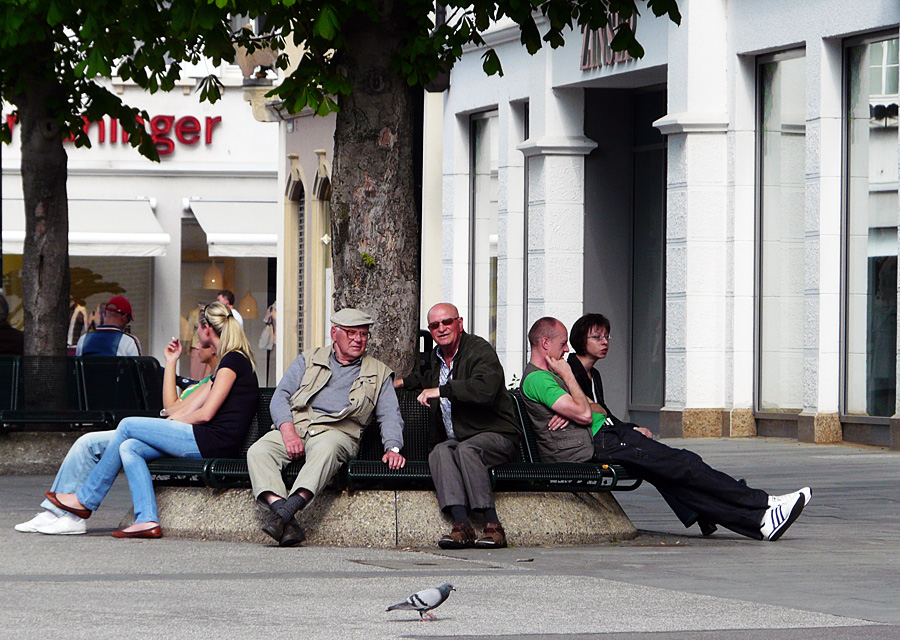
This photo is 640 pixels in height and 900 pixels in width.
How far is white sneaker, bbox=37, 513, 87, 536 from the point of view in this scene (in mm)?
Result: 10227

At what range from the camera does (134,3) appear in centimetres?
1139

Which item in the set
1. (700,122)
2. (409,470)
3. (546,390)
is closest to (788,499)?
(546,390)

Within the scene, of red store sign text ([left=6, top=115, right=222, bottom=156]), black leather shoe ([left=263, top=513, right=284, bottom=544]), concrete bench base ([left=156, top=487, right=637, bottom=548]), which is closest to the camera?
black leather shoe ([left=263, top=513, right=284, bottom=544])

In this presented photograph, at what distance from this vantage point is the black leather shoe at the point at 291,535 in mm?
9469

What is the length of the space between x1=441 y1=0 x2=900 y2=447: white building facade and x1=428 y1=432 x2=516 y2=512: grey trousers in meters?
7.29

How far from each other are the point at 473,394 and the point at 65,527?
8.05 feet

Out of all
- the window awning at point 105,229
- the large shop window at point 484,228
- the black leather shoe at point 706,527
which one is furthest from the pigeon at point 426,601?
the window awning at point 105,229

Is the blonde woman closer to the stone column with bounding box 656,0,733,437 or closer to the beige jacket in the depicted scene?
the beige jacket

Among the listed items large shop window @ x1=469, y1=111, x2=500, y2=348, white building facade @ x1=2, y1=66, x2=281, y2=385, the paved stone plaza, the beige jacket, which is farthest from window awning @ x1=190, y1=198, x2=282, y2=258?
the beige jacket

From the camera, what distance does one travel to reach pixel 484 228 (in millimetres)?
24859

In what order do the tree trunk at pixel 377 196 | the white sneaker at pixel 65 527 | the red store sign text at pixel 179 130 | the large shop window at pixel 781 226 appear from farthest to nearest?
the red store sign text at pixel 179 130 → the large shop window at pixel 781 226 → the tree trunk at pixel 377 196 → the white sneaker at pixel 65 527

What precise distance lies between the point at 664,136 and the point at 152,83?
24.9 feet

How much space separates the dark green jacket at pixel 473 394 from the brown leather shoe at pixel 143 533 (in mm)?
1569

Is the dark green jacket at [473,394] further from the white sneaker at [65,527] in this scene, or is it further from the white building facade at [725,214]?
the white building facade at [725,214]
